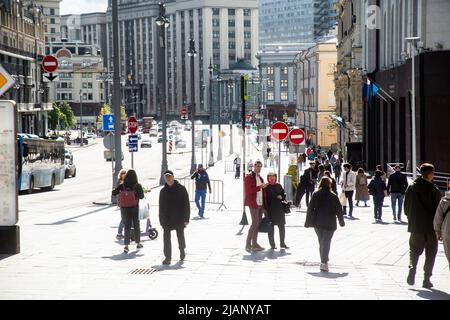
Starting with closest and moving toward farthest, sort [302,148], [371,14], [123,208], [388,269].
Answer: [388,269], [123,208], [302,148], [371,14]

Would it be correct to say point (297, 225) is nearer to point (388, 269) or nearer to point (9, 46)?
point (388, 269)

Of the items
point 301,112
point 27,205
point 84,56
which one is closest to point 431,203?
point 27,205

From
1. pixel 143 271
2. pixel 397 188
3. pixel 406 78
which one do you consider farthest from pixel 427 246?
pixel 406 78

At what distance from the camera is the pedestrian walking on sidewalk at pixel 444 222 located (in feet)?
33.2

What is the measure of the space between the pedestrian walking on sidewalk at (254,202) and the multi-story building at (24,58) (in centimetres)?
6592

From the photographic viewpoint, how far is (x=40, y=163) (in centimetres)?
3881

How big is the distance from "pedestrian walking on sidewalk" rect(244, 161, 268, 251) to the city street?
280 mm

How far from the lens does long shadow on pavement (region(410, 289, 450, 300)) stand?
33.4ft

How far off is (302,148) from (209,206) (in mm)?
4423

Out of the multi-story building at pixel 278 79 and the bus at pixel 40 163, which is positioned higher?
the multi-story building at pixel 278 79

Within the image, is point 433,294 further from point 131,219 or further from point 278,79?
point 278,79

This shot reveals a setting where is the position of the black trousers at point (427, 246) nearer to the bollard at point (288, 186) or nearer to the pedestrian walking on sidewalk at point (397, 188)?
the pedestrian walking on sidewalk at point (397, 188)

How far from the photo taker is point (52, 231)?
58.1 ft

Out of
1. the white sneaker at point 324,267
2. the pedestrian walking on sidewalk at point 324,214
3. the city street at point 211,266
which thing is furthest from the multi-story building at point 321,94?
the white sneaker at point 324,267
